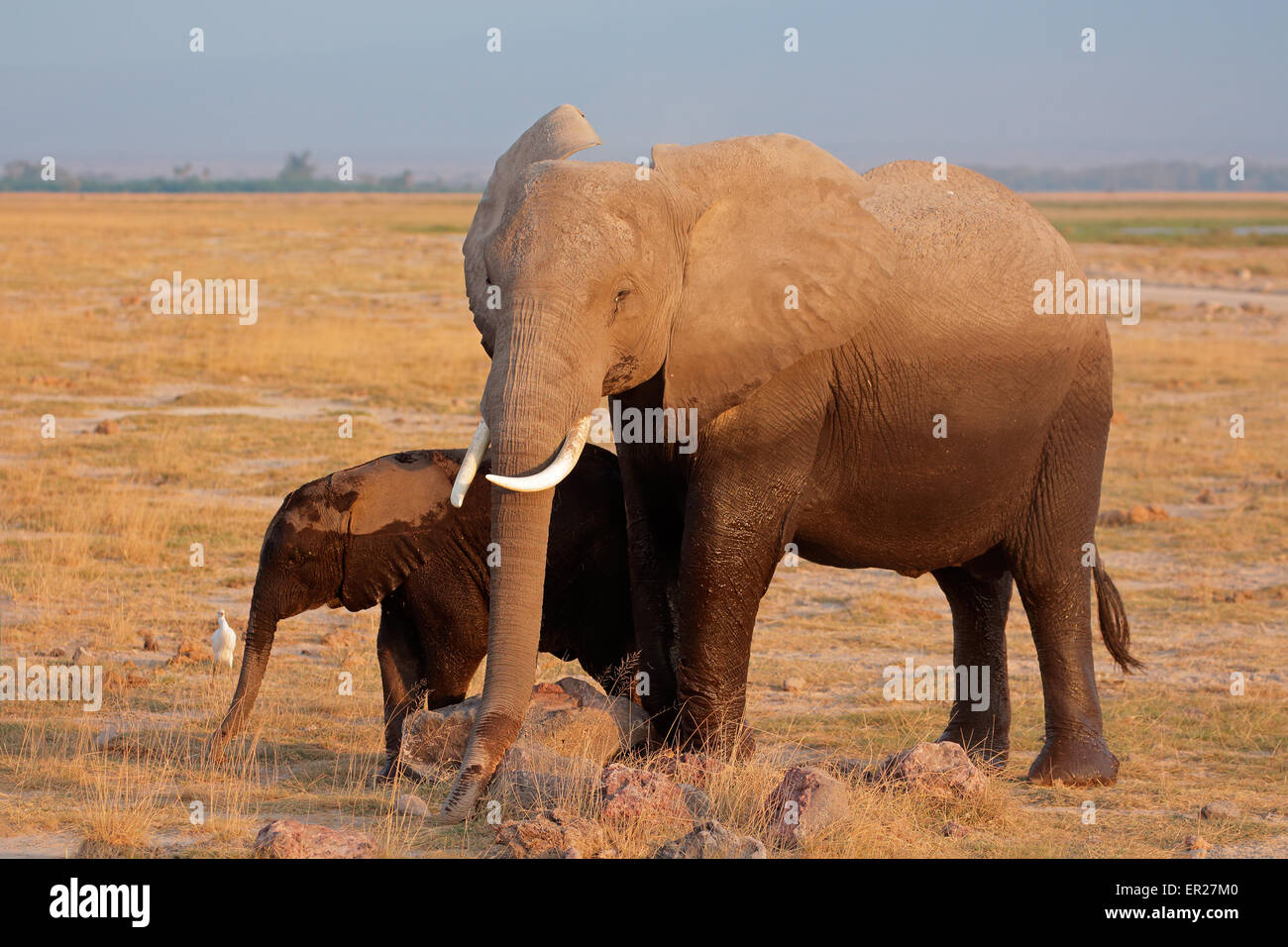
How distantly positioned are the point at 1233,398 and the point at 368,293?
21.4 m

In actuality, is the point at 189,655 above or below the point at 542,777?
below

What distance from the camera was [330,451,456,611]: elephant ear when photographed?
7977mm

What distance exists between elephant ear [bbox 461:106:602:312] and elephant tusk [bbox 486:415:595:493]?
0.88m

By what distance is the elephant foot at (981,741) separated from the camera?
8.52 metres

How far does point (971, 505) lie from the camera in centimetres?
787

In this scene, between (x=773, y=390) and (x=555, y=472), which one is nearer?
(x=555, y=472)

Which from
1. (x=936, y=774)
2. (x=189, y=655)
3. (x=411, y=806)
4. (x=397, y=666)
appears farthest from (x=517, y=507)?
(x=189, y=655)

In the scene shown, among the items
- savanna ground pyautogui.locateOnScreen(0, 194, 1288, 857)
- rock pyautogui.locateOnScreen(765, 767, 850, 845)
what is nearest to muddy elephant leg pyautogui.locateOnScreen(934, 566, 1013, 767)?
savanna ground pyautogui.locateOnScreen(0, 194, 1288, 857)

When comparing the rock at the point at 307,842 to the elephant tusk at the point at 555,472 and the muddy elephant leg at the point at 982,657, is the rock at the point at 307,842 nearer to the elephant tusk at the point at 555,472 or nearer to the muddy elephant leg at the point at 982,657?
the elephant tusk at the point at 555,472

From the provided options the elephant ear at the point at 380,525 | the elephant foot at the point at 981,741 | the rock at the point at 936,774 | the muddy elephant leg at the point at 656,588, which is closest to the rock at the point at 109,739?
the elephant ear at the point at 380,525

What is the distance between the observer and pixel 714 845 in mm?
6125

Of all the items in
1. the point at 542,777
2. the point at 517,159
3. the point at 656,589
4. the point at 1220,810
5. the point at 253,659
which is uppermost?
the point at 517,159

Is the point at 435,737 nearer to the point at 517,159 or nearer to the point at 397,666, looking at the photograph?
the point at 397,666

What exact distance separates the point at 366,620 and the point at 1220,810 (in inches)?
232
